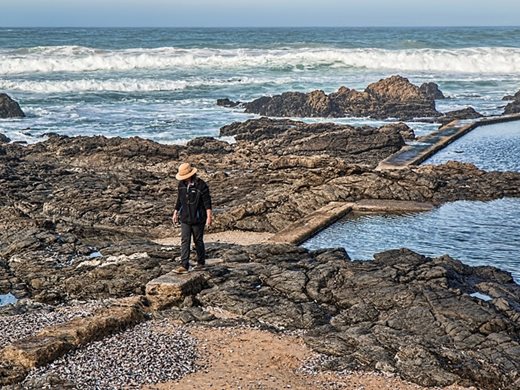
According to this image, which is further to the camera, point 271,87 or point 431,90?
point 271,87

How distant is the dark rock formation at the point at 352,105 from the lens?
121 ft

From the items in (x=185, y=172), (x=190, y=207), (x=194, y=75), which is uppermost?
(x=185, y=172)

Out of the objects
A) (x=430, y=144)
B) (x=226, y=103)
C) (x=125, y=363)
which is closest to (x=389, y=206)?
(x=125, y=363)

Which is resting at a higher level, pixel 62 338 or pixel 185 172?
pixel 185 172

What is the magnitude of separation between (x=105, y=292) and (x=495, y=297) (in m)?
5.86

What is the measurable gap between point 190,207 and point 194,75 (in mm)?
47982

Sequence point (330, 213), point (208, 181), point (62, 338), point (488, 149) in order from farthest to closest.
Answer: point (488, 149) < point (208, 181) < point (330, 213) < point (62, 338)

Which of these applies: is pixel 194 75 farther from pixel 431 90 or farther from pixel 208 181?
pixel 208 181

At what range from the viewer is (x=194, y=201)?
39.2 feet

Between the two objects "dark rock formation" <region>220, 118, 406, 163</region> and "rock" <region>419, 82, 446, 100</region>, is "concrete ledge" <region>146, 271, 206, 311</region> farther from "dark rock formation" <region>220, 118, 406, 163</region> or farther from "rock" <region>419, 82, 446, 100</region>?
"rock" <region>419, 82, 446, 100</region>

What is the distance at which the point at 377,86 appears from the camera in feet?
134

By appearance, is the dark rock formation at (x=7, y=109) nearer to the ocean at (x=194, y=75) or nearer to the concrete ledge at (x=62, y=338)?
the ocean at (x=194, y=75)

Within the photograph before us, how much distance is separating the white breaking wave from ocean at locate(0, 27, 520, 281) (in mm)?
102

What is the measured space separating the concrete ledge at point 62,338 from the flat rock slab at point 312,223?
4260 millimetres
